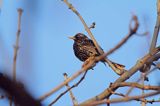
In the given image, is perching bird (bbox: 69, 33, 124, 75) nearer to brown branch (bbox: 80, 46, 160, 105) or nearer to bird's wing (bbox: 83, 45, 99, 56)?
bird's wing (bbox: 83, 45, 99, 56)

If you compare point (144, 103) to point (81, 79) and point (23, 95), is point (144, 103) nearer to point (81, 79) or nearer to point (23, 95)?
point (81, 79)

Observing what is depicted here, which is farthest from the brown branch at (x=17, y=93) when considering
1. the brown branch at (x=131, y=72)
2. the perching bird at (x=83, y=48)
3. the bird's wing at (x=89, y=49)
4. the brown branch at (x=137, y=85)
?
the bird's wing at (x=89, y=49)

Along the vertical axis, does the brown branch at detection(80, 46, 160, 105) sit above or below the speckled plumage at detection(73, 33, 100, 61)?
below

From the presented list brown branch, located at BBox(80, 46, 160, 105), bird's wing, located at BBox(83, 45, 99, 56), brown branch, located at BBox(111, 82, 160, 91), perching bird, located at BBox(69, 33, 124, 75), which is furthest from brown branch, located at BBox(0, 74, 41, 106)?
bird's wing, located at BBox(83, 45, 99, 56)

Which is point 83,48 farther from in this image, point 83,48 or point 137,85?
point 137,85

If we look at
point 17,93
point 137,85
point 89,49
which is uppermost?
point 89,49

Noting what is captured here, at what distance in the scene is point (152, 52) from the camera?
89.9 inches

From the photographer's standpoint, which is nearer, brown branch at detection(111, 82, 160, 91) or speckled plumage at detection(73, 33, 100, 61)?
brown branch at detection(111, 82, 160, 91)

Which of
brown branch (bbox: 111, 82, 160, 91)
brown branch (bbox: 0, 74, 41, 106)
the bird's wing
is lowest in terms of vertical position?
brown branch (bbox: 0, 74, 41, 106)

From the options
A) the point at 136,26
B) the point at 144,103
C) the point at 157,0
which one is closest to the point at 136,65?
the point at 144,103

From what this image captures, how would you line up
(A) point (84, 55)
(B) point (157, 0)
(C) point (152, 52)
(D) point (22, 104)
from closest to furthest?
(D) point (22, 104) < (C) point (152, 52) < (B) point (157, 0) < (A) point (84, 55)

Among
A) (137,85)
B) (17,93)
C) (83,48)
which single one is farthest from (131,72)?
(83,48)

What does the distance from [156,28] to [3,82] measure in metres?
2.36

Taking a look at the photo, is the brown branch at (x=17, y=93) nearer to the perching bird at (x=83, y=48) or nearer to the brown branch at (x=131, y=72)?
the brown branch at (x=131, y=72)
